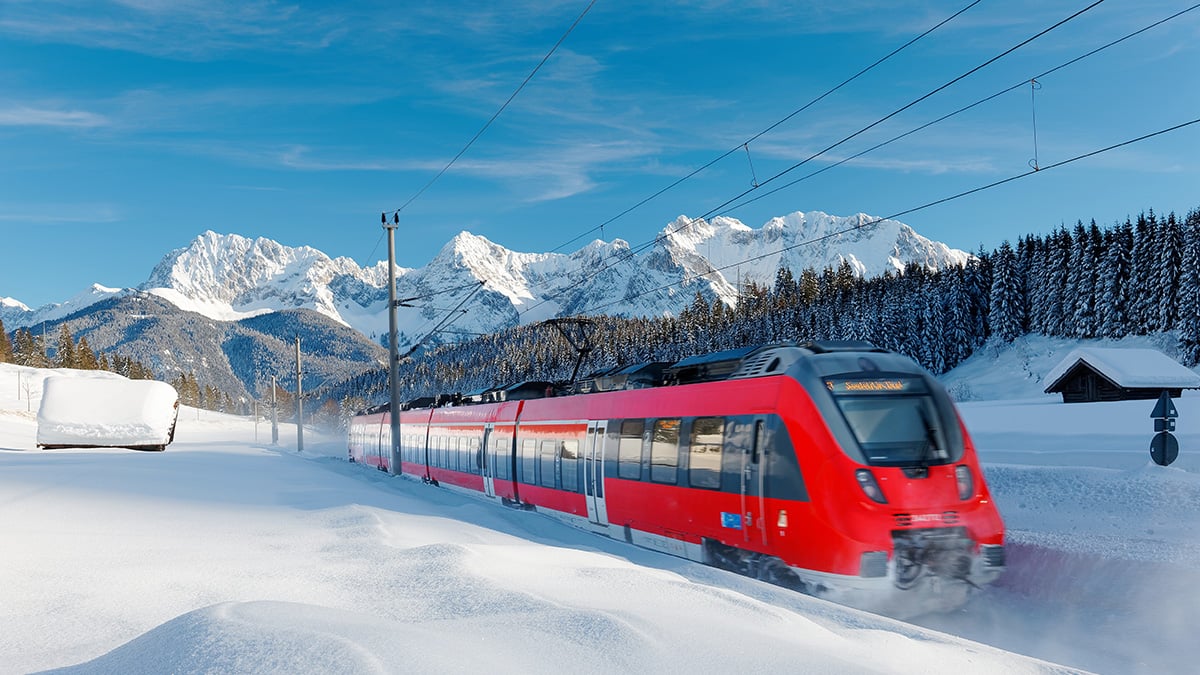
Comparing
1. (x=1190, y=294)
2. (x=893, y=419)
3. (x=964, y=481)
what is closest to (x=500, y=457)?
(x=893, y=419)

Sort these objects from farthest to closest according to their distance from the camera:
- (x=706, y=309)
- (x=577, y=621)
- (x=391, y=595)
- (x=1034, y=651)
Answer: (x=706, y=309) < (x=1034, y=651) < (x=391, y=595) < (x=577, y=621)

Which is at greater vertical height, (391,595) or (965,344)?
(965,344)

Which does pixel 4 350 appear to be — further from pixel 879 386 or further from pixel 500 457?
pixel 879 386

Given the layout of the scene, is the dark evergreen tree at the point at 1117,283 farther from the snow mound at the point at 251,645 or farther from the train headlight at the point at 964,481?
the snow mound at the point at 251,645

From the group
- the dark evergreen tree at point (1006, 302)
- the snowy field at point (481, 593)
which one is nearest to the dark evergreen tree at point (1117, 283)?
the dark evergreen tree at point (1006, 302)

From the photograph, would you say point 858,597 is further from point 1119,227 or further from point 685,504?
point 1119,227

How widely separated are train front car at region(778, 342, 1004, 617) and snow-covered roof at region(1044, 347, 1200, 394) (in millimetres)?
36615

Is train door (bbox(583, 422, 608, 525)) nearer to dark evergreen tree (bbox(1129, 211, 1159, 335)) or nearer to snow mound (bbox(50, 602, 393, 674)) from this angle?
snow mound (bbox(50, 602, 393, 674))

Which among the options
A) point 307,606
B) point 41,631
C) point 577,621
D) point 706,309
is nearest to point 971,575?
point 577,621

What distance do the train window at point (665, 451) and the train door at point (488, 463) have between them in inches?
380

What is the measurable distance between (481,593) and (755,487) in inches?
206

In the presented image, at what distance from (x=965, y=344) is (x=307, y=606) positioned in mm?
92065

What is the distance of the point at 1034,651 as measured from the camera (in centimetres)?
873

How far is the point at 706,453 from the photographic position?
12.1 metres
